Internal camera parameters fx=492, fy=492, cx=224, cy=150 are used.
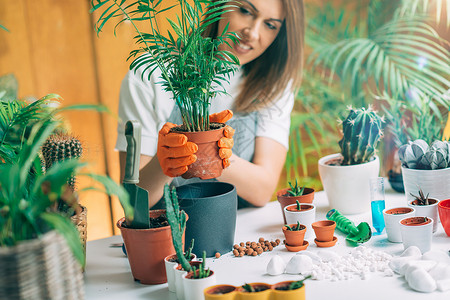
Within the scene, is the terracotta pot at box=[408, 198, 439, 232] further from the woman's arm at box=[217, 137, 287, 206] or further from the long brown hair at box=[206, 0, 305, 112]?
the long brown hair at box=[206, 0, 305, 112]

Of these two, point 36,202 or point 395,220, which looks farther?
point 395,220

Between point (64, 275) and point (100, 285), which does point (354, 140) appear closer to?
point (100, 285)

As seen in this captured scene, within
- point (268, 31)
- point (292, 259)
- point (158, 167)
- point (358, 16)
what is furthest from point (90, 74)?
point (292, 259)

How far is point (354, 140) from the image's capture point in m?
1.44

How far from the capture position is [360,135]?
55.9 inches

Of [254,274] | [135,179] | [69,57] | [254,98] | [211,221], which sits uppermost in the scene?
[69,57]

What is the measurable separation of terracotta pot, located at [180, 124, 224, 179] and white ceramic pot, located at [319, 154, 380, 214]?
1.49ft


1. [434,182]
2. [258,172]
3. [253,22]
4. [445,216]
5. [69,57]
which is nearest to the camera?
[445,216]

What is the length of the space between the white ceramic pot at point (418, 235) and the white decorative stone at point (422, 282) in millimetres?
165

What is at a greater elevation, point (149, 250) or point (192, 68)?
point (192, 68)

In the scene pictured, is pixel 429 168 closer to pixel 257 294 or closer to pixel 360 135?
pixel 360 135

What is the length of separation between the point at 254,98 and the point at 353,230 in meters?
0.76

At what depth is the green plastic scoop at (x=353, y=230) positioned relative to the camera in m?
1.21

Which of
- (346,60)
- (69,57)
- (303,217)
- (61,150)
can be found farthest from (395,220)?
(69,57)
